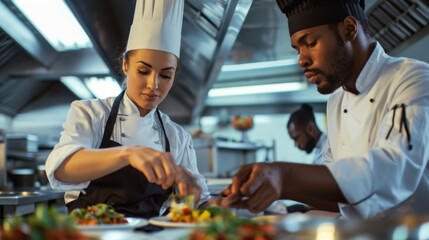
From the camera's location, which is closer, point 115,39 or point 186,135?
point 186,135

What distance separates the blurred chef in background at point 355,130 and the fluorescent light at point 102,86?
3003 millimetres

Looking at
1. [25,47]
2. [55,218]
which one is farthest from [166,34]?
[25,47]

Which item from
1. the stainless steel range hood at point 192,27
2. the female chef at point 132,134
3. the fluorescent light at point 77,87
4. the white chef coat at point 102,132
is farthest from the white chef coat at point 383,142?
the fluorescent light at point 77,87

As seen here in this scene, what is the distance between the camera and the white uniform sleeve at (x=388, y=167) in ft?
3.50

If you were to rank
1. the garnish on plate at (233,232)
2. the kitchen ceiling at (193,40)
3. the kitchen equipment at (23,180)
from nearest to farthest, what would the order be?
the garnish on plate at (233,232), the kitchen ceiling at (193,40), the kitchen equipment at (23,180)

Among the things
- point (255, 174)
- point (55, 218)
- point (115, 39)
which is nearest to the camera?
point (55, 218)

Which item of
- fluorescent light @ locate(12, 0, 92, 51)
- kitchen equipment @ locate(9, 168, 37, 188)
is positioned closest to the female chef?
fluorescent light @ locate(12, 0, 92, 51)

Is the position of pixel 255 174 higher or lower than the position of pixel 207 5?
lower

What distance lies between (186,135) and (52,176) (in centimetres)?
67

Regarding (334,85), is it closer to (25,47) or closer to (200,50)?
(200,50)

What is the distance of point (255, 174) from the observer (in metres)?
1.04

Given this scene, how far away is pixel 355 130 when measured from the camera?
57.3 inches

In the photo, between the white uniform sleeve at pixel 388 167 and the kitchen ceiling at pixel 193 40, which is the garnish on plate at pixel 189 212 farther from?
the kitchen ceiling at pixel 193 40

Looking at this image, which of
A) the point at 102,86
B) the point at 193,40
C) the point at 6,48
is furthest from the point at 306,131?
the point at 6,48
